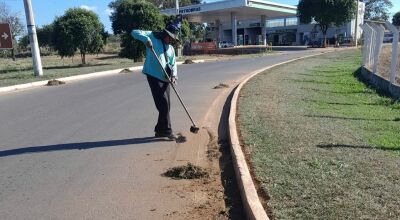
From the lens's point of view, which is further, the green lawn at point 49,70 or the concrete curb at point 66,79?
the green lawn at point 49,70

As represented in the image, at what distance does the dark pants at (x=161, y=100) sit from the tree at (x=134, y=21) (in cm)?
2764

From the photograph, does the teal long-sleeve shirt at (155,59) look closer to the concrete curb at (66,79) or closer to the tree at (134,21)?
the concrete curb at (66,79)

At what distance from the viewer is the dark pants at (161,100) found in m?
7.27

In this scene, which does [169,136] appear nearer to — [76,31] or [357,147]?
[357,147]

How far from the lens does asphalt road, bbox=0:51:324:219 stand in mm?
4609

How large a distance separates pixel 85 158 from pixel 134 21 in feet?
101

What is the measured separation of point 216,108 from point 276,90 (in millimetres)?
2471

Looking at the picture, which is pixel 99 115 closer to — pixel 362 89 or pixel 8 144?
pixel 8 144

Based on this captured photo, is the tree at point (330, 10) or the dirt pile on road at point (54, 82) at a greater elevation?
the tree at point (330, 10)

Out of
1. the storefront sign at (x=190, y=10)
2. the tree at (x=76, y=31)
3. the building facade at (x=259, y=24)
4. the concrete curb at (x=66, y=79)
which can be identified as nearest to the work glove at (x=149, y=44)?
the concrete curb at (x=66, y=79)

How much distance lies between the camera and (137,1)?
3709 cm

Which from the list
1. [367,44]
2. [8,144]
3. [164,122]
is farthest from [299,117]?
[367,44]

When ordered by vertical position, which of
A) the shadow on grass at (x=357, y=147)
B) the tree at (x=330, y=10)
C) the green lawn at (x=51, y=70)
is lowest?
the green lawn at (x=51, y=70)

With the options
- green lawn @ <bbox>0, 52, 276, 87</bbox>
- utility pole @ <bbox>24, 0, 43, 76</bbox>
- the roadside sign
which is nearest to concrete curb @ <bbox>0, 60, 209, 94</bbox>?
green lawn @ <bbox>0, 52, 276, 87</bbox>
